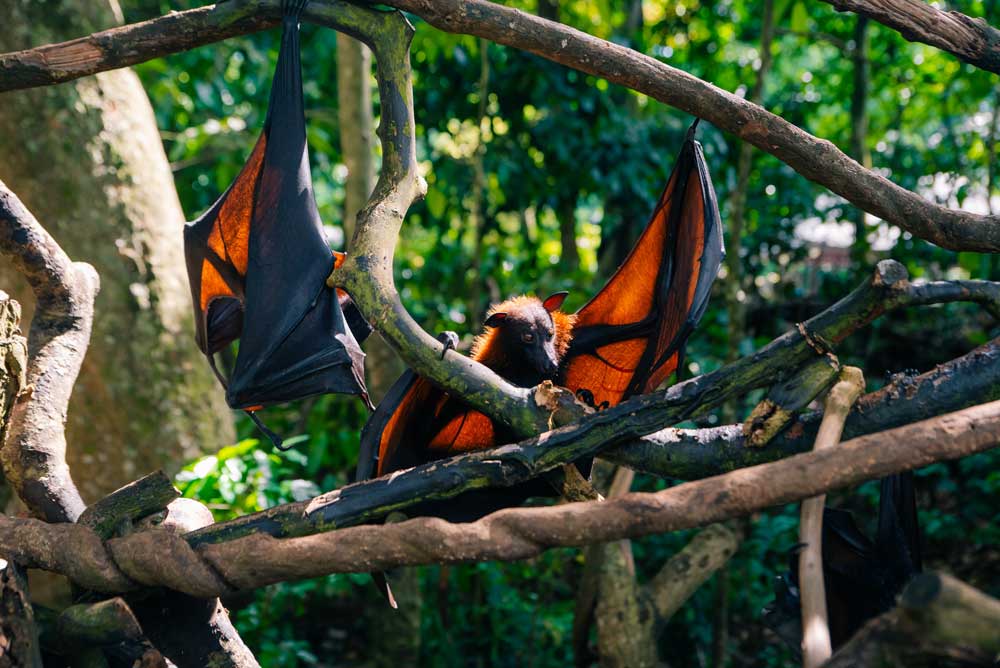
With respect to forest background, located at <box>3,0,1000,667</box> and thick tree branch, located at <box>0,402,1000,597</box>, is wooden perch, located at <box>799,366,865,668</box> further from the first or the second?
forest background, located at <box>3,0,1000,667</box>

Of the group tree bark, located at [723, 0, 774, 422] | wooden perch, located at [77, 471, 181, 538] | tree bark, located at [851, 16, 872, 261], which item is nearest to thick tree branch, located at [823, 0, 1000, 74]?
wooden perch, located at [77, 471, 181, 538]

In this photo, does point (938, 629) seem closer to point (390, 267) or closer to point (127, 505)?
point (390, 267)

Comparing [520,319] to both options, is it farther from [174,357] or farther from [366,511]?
[174,357]

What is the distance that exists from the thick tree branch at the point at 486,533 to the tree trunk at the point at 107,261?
235cm

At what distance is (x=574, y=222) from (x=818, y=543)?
5.80 meters

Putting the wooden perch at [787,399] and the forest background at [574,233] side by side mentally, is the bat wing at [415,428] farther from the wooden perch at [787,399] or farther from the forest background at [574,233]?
the forest background at [574,233]

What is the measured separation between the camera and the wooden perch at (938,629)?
1.27m

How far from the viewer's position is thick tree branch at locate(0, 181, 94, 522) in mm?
2414

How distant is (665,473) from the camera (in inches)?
84.2

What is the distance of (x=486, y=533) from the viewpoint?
5.71 feet

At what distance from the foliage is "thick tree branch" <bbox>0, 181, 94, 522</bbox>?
2.27 metres

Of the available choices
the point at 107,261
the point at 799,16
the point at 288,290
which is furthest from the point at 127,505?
the point at 799,16

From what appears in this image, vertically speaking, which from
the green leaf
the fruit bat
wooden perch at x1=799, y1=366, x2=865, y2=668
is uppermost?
the green leaf

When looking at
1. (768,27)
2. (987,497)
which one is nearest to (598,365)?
(768,27)
